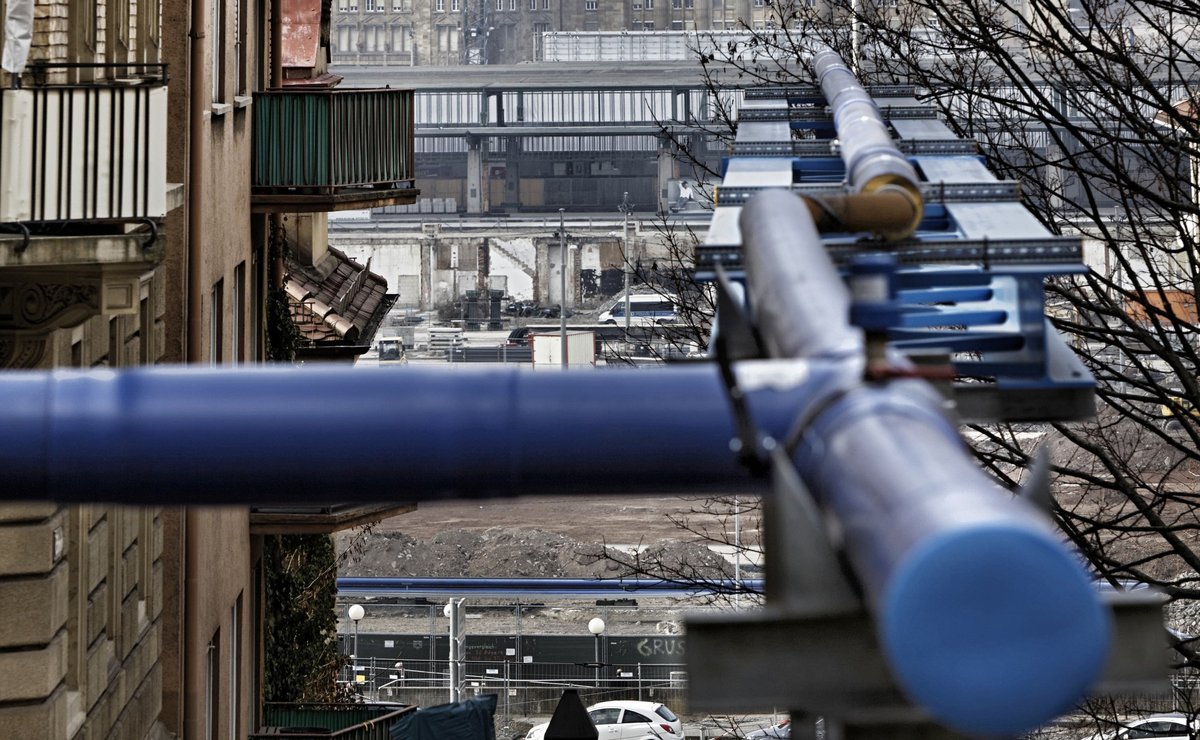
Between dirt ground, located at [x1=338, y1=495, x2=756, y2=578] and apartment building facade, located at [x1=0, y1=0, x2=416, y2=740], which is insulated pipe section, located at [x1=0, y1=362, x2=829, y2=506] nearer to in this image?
apartment building facade, located at [x1=0, y1=0, x2=416, y2=740]

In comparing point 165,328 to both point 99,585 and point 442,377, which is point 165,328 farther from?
point 442,377

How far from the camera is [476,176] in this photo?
367 feet

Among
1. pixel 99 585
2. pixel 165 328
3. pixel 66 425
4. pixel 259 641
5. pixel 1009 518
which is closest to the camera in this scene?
pixel 1009 518

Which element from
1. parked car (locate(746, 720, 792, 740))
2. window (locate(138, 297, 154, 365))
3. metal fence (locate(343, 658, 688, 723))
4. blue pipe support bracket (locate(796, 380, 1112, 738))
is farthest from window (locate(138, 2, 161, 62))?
metal fence (locate(343, 658, 688, 723))

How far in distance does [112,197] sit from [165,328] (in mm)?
4538

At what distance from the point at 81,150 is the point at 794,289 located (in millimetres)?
6001

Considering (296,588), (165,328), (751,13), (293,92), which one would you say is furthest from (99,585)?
(751,13)

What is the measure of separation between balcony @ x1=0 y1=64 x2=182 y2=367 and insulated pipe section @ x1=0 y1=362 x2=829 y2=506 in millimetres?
5103

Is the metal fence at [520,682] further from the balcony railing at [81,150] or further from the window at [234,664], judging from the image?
the balcony railing at [81,150]

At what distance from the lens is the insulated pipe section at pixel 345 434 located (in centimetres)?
337

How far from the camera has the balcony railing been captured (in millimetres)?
8391

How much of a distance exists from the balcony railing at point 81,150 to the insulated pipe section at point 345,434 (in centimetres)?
519

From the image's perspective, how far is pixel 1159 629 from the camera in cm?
265

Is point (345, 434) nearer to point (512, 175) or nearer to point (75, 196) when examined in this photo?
point (75, 196)
